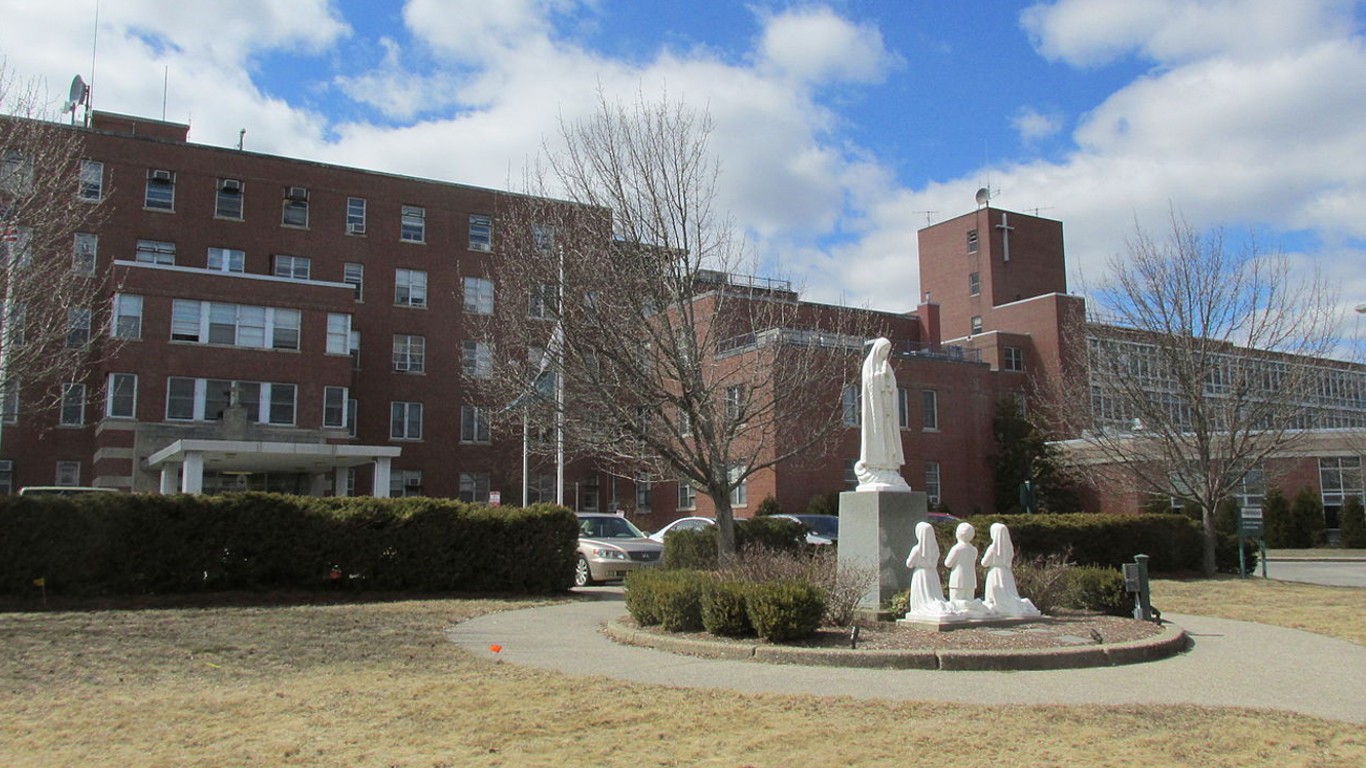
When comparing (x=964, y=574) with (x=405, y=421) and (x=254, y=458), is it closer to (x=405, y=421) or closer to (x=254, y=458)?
(x=254, y=458)

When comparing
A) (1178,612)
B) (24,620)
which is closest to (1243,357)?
(1178,612)

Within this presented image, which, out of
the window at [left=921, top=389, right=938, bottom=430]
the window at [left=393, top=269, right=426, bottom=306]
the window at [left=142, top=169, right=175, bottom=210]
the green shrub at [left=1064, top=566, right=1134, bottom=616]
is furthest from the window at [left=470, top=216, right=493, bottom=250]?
the green shrub at [left=1064, top=566, right=1134, bottom=616]

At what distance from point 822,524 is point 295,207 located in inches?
1155

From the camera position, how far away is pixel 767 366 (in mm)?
20141

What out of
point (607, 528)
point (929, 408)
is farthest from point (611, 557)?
point (929, 408)

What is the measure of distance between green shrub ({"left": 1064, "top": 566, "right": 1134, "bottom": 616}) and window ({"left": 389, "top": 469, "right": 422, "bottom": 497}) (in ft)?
117

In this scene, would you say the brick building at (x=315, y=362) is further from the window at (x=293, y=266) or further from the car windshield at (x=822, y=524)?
the car windshield at (x=822, y=524)

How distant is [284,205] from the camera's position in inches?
1788

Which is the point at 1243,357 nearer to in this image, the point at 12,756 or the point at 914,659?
the point at 914,659

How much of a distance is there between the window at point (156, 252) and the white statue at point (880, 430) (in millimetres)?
37048

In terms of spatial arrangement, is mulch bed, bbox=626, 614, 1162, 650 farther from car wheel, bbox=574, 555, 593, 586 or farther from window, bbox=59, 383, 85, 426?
window, bbox=59, 383, 85, 426

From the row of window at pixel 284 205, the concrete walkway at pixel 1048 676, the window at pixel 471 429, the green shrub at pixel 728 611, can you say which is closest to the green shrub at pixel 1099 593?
the concrete walkway at pixel 1048 676

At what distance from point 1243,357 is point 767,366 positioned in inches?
548

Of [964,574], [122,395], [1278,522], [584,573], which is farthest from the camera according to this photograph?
[1278,522]
